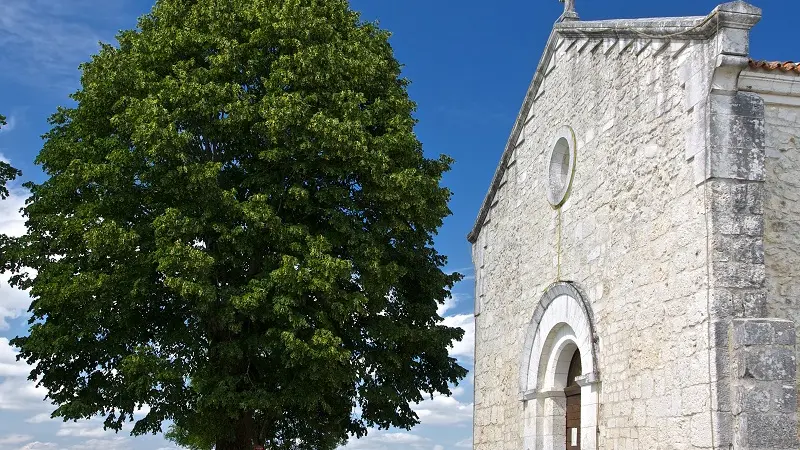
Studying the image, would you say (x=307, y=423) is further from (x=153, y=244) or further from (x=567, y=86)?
(x=567, y=86)

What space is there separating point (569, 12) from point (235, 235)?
262 inches

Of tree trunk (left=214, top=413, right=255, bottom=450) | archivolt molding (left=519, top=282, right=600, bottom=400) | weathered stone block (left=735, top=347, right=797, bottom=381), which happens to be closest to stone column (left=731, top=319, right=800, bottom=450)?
weathered stone block (left=735, top=347, right=797, bottom=381)

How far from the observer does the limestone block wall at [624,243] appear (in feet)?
28.2

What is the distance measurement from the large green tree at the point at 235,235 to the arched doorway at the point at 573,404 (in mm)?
3727

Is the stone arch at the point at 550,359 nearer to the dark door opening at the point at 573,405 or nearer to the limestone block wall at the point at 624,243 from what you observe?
the dark door opening at the point at 573,405

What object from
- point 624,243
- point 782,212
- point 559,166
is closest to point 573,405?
point 624,243

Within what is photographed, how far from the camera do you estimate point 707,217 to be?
8.34 metres

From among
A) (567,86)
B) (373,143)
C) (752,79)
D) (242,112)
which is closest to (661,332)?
(752,79)

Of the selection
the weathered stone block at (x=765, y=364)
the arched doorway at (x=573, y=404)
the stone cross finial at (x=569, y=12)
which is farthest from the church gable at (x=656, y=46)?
the arched doorway at (x=573, y=404)

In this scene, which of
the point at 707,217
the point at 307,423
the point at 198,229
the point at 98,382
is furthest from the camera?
the point at 307,423

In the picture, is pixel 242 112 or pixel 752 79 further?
pixel 242 112

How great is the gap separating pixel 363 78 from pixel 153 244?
4.99 meters

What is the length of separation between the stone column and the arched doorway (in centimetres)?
383

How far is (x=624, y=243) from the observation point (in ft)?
33.1
